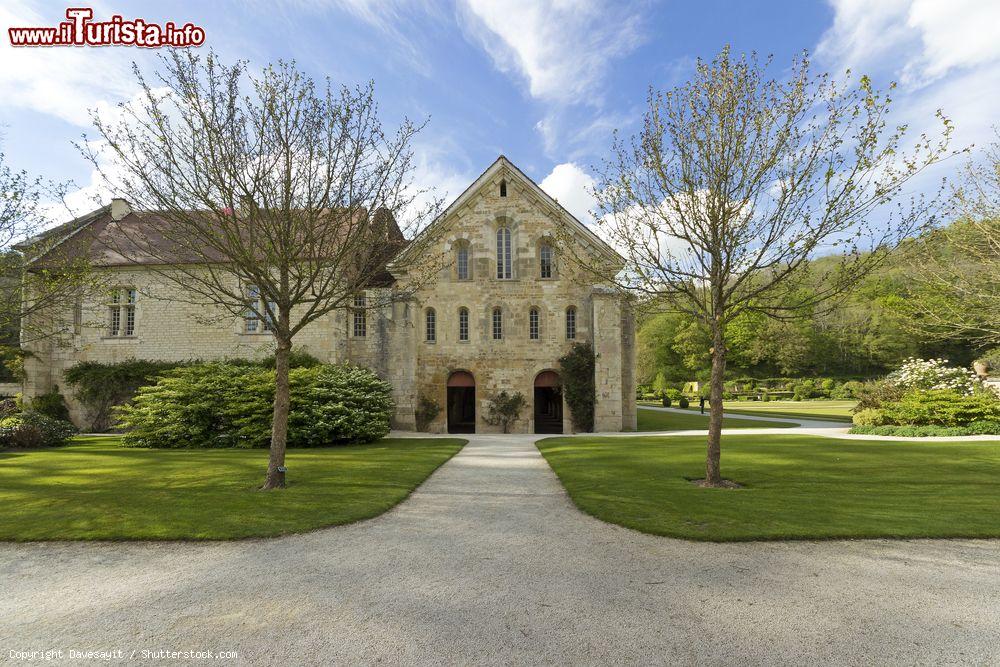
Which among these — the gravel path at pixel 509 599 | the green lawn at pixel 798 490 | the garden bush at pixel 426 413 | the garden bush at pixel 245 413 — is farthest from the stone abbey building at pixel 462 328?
the gravel path at pixel 509 599

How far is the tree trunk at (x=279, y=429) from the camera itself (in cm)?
1004

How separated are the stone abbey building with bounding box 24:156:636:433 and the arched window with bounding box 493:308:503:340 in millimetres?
50

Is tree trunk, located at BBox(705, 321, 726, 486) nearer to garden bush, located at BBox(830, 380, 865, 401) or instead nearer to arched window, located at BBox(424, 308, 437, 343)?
arched window, located at BBox(424, 308, 437, 343)

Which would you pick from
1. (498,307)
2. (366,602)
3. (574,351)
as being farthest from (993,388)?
(366,602)

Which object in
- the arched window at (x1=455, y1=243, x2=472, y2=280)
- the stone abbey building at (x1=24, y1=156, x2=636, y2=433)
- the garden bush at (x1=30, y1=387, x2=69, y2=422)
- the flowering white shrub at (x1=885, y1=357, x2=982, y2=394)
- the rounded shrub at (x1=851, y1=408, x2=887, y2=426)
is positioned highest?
the arched window at (x1=455, y1=243, x2=472, y2=280)

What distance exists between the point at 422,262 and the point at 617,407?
11.7 m

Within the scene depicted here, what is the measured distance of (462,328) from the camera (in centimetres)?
2548

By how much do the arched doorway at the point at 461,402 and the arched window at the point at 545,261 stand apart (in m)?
6.26

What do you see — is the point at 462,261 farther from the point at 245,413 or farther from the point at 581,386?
the point at 245,413

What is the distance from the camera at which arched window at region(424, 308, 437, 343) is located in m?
25.5

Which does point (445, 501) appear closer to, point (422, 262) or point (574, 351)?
point (574, 351)

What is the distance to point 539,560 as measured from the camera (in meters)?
6.09

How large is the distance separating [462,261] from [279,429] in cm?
1668

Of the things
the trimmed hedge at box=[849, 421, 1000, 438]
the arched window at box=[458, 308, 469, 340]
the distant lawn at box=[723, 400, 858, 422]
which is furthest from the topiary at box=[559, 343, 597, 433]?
the distant lawn at box=[723, 400, 858, 422]
